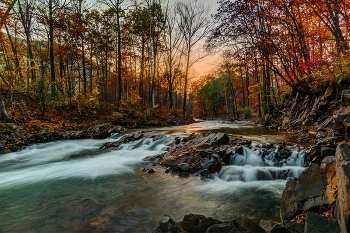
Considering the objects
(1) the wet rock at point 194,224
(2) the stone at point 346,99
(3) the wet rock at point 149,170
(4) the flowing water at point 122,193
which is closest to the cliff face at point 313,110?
(2) the stone at point 346,99

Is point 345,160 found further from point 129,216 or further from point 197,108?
point 197,108

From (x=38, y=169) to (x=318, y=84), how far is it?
14.7 m

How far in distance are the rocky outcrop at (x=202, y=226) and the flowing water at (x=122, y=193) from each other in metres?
1.11

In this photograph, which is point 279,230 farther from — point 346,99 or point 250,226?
point 346,99

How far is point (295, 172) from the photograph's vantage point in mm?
5824

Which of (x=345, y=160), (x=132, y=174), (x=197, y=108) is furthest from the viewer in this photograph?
(x=197, y=108)

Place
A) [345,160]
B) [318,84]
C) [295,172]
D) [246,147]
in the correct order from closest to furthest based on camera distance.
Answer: [345,160]
[295,172]
[246,147]
[318,84]

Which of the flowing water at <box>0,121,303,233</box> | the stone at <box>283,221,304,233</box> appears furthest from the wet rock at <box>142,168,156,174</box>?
the stone at <box>283,221,304,233</box>

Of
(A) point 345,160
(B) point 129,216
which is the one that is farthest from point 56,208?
(A) point 345,160

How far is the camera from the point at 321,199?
2.90 metres

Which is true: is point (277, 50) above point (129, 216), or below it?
above

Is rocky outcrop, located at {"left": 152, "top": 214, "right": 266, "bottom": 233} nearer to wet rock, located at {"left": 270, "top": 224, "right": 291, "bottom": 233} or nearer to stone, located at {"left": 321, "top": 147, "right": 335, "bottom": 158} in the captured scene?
wet rock, located at {"left": 270, "top": 224, "right": 291, "bottom": 233}

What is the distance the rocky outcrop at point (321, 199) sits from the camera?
7.46 ft

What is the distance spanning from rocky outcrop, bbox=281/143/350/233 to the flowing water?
2.51 ft
